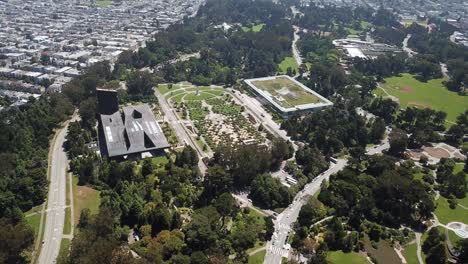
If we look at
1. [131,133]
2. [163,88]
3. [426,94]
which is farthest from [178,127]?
[426,94]

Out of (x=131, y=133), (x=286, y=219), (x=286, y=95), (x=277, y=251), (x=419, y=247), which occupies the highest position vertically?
(x=131, y=133)

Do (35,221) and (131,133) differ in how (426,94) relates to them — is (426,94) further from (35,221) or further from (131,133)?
(35,221)

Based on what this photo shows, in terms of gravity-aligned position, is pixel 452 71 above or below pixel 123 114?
below

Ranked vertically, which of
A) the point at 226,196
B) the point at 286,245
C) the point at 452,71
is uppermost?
the point at 226,196

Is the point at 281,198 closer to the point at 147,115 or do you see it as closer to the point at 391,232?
the point at 391,232

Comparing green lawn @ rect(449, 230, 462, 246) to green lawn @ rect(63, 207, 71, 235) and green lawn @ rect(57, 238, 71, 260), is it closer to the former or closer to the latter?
green lawn @ rect(57, 238, 71, 260)

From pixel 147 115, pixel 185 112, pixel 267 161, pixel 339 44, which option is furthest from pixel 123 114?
pixel 339 44

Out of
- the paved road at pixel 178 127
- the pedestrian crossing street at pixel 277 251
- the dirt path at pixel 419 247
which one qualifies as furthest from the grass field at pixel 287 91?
the pedestrian crossing street at pixel 277 251
